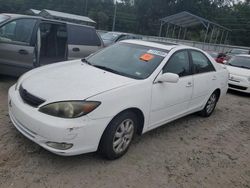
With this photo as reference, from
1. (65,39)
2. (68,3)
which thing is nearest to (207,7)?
(68,3)

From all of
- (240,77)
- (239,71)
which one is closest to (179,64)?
(240,77)

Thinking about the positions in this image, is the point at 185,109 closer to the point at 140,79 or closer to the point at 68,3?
the point at 140,79

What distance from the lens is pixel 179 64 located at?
416 centimetres

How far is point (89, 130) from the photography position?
2.77m

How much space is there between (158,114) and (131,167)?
36.1 inches

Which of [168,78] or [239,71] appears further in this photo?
[239,71]

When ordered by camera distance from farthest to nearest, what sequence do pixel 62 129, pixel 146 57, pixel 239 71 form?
pixel 239 71
pixel 146 57
pixel 62 129

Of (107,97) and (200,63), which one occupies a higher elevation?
(200,63)

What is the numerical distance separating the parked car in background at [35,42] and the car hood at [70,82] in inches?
77.3

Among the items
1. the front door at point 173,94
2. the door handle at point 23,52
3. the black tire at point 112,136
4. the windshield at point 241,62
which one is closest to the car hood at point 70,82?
the black tire at point 112,136

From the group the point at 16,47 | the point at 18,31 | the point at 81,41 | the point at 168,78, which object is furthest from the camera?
the point at 81,41

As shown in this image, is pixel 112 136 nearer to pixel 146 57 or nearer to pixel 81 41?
pixel 146 57

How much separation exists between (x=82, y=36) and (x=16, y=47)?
1819 millimetres

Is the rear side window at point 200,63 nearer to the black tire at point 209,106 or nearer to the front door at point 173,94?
the front door at point 173,94
